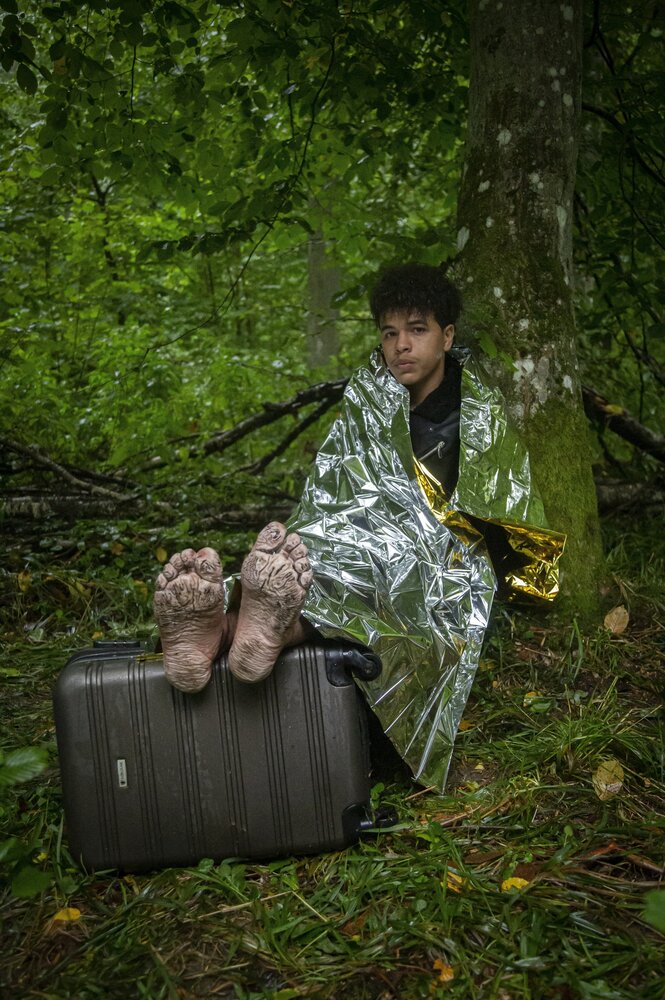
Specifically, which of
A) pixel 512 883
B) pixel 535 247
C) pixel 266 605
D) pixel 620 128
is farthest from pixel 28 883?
pixel 620 128

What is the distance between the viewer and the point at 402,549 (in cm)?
229

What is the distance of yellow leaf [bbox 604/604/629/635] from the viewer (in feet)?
9.00

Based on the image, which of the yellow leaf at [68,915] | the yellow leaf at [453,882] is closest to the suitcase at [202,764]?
the yellow leaf at [68,915]

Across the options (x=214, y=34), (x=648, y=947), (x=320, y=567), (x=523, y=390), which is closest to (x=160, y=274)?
(x=214, y=34)

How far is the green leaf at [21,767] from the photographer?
1.31 meters

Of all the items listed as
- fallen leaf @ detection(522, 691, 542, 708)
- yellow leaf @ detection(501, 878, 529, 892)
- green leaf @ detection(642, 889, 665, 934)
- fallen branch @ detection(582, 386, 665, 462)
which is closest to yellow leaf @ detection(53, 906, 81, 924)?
yellow leaf @ detection(501, 878, 529, 892)

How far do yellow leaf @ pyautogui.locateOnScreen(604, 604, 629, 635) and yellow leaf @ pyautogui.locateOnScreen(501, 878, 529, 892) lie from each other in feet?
4.18

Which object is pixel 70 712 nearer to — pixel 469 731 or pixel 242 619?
pixel 242 619

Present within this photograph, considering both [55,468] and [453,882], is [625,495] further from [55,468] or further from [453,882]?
[55,468]

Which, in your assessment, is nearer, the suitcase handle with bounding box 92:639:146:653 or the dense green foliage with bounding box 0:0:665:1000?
the dense green foliage with bounding box 0:0:665:1000

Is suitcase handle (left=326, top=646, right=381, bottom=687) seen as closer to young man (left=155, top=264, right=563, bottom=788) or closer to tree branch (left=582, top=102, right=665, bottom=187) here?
young man (left=155, top=264, right=563, bottom=788)

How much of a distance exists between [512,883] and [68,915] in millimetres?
988

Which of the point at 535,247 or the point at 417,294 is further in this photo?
the point at 535,247

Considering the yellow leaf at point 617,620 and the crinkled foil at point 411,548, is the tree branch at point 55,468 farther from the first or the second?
the yellow leaf at point 617,620
